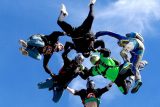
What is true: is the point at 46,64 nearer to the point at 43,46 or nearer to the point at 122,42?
the point at 43,46

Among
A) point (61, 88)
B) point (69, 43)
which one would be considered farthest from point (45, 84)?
point (69, 43)

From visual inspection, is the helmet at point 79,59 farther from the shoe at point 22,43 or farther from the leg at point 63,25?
the shoe at point 22,43

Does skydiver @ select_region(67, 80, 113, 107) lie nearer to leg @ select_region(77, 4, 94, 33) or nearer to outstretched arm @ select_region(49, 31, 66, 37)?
outstretched arm @ select_region(49, 31, 66, 37)

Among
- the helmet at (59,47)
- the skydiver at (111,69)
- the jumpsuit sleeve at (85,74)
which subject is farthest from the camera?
the jumpsuit sleeve at (85,74)

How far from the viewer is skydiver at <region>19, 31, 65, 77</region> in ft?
51.8

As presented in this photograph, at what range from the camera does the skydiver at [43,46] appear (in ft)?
51.8

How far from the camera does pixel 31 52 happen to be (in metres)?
15.8

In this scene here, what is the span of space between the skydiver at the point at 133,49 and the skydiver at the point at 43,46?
1.29 metres

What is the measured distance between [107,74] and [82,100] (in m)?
1.51

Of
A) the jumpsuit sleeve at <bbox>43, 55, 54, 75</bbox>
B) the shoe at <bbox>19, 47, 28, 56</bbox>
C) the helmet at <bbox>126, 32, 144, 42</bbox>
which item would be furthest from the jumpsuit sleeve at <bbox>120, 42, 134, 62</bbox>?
the shoe at <bbox>19, 47, 28, 56</bbox>

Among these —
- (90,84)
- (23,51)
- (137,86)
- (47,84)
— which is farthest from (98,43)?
(23,51)

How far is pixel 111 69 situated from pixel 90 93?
1.35 m

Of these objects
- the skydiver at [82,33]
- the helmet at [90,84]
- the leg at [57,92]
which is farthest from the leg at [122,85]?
the leg at [57,92]

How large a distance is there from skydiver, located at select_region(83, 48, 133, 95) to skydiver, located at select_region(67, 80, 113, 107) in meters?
0.73
